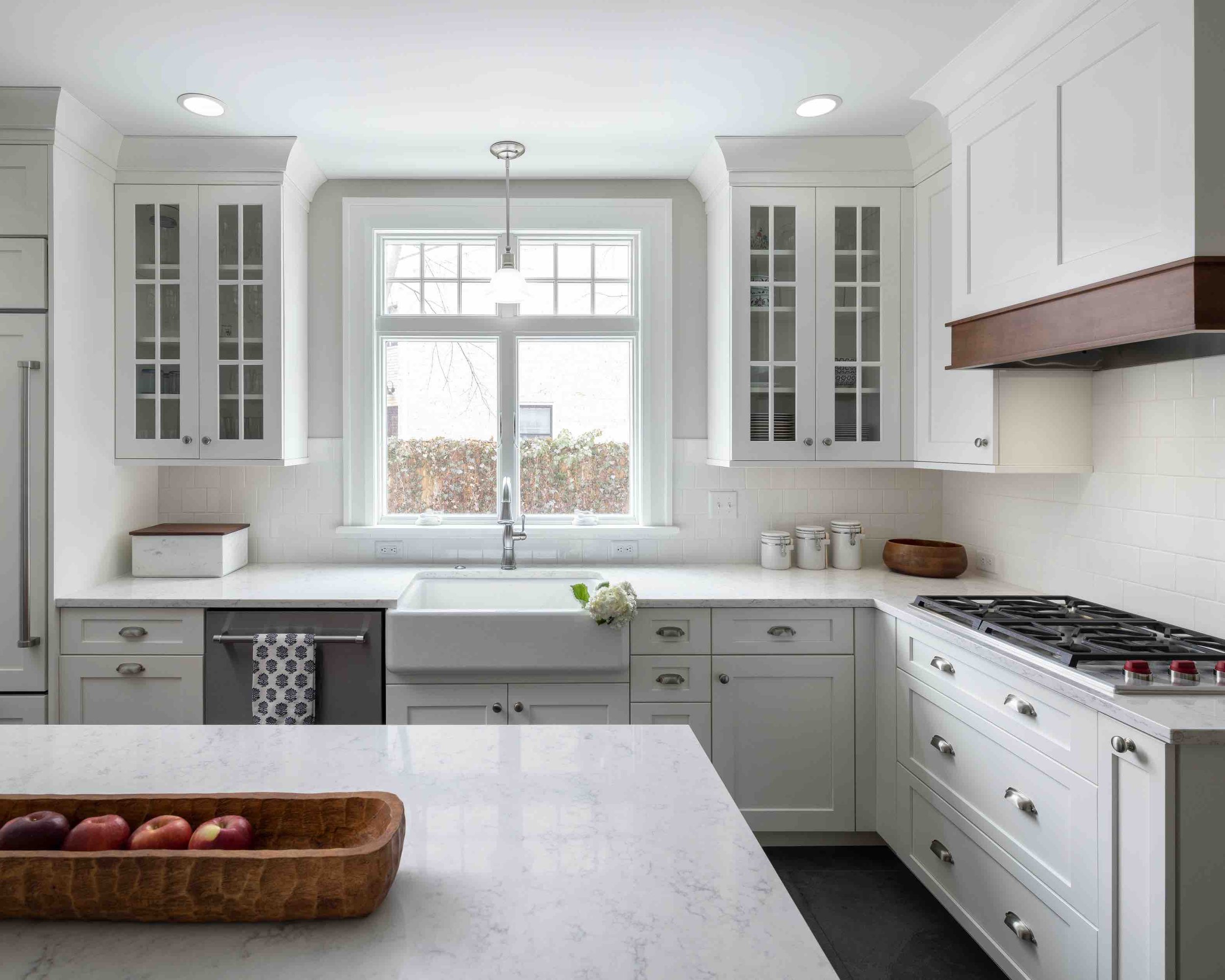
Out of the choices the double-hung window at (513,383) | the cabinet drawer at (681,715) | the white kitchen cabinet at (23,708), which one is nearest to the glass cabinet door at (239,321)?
the double-hung window at (513,383)

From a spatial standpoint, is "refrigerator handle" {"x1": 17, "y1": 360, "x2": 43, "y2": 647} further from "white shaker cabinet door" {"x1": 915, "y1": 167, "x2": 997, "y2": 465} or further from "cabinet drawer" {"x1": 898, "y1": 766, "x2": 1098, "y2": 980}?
"white shaker cabinet door" {"x1": 915, "y1": 167, "x2": 997, "y2": 465}

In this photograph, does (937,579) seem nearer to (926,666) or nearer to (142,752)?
(926,666)

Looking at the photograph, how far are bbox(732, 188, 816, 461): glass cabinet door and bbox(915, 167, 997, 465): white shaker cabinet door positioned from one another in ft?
1.31

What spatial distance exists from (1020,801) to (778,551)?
4.74ft

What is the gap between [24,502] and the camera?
2.64m

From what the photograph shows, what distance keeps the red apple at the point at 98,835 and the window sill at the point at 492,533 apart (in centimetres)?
245

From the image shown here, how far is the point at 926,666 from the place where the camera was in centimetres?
240

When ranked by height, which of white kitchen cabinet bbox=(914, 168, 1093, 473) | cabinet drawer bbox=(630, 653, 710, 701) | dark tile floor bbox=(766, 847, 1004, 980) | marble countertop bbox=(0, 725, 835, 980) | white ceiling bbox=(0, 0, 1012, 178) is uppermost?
white ceiling bbox=(0, 0, 1012, 178)

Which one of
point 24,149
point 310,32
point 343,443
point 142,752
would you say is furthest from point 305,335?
point 142,752

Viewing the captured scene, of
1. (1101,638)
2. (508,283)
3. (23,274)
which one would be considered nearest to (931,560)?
(1101,638)

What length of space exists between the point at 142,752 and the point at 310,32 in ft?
6.39

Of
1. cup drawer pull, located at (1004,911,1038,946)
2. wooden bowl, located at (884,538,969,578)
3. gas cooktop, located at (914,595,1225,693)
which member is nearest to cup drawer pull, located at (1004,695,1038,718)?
gas cooktop, located at (914,595,1225,693)

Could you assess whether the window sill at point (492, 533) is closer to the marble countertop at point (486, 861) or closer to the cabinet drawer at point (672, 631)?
the cabinet drawer at point (672, 631)

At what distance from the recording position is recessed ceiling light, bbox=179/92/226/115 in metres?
2.62
